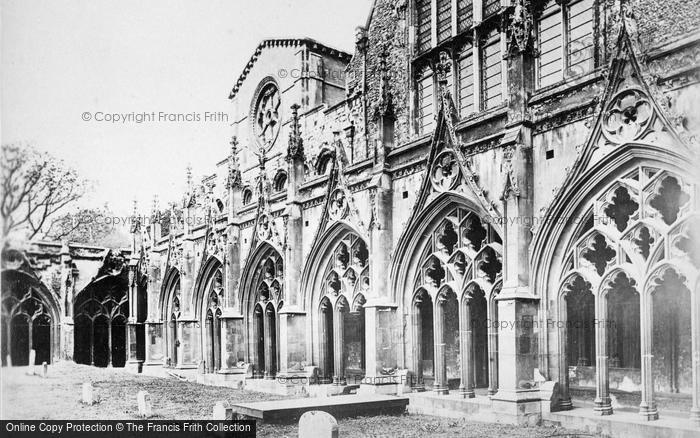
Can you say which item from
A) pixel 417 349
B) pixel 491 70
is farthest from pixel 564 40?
pixel 417 349

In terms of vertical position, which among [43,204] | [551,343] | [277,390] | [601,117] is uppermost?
[601,117]

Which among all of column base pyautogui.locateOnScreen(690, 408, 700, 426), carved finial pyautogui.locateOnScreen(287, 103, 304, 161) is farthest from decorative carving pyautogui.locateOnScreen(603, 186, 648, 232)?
carved finial pyautogui.locateOnScreen(287, 103, 304, 161)

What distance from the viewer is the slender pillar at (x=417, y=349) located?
13656 mm

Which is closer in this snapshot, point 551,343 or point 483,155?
point 551,343

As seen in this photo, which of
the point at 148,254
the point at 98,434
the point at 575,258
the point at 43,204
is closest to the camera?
the point at 98,434

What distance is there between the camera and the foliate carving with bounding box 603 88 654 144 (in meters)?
9.49

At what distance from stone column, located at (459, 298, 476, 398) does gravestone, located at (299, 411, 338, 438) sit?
478 cm

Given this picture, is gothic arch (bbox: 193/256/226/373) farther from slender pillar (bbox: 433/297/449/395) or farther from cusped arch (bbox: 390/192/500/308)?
slender pillar (bbox: 433/297/449/395)

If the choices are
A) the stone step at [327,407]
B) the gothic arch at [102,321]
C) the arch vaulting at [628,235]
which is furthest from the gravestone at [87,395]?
the gothic arch at [102,321]

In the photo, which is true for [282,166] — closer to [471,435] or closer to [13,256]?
[13,256]

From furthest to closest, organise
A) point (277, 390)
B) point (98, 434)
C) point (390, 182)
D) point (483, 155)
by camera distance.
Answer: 1. point (277, 390)
2. point (390, 182)
3. point (483, 155)
4. point (98, 434)

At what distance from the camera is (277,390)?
17.5 m

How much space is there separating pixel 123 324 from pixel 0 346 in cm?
1925

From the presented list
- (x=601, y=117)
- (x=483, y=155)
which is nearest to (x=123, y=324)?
(x=483, y=155)
